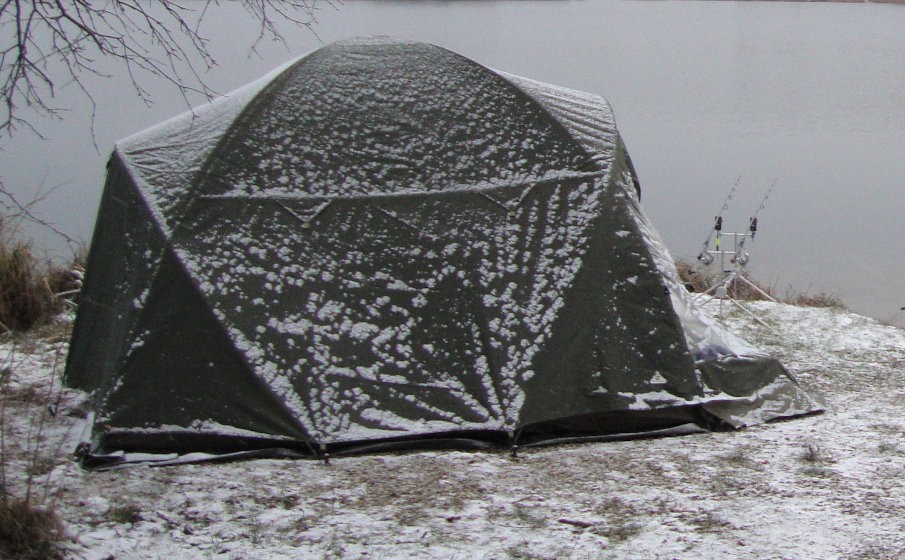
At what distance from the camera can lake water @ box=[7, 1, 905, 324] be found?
12.9 metres

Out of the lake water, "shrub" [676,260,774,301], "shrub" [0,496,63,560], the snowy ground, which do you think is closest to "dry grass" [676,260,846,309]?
"shrub" [676,260,774,301]

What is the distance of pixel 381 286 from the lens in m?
4.59

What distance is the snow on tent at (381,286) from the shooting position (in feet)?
14.2

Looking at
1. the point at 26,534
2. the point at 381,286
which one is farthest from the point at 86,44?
the point at 26,534

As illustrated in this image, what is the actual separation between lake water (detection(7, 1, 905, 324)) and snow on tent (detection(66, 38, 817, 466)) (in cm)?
106

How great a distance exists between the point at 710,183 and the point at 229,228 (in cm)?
1201

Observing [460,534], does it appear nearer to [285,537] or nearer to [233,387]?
[285,537]

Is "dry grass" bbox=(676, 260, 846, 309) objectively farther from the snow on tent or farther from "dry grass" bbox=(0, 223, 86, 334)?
"dry grass" bbox=(0, 223, 86, 334)

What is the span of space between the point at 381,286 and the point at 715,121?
1566cm

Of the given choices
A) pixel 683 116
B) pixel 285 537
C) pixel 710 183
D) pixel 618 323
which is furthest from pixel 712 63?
pixel 285 537

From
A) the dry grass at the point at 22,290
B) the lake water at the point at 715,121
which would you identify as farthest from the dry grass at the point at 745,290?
the dry grass at the point at 22,290

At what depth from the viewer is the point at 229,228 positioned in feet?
14.7

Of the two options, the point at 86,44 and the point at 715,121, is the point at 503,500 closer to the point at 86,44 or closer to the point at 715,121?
the point at 86,44

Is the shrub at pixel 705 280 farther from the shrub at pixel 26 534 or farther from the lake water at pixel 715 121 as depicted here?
the shrub at pixel 26 534
